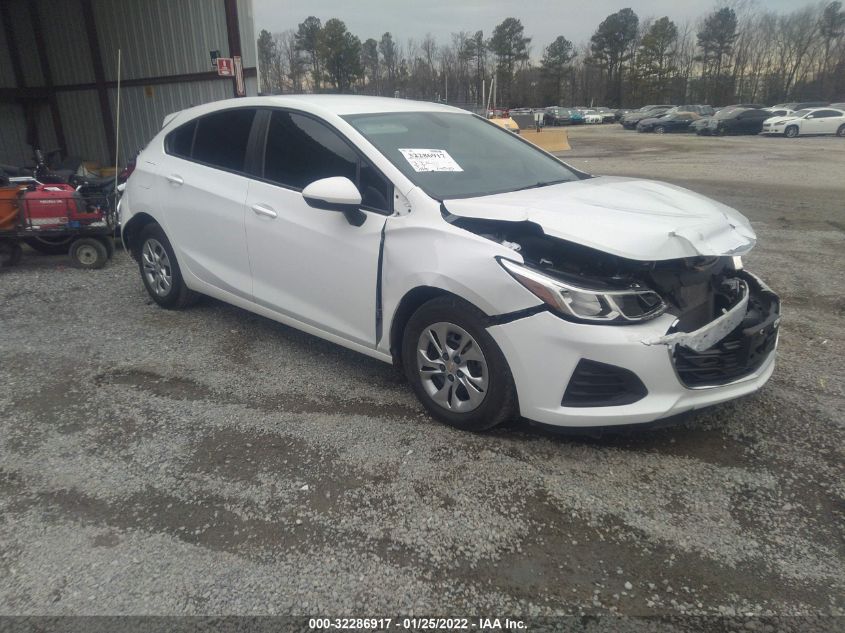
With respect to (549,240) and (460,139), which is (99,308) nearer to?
(460,139)

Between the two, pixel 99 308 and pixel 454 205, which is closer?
pixel 454 205

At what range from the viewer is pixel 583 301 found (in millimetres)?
2875

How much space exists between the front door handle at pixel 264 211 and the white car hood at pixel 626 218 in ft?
4.16

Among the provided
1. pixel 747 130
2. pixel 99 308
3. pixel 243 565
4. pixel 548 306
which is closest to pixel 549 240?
pixel 548 306

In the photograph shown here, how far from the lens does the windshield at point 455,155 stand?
11.8 ft

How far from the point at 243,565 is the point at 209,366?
2127 mm

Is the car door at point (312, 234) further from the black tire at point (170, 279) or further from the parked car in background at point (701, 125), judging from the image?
the parked car in background at point (701, 125)

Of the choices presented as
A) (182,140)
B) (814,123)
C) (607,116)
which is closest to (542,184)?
(182,140)

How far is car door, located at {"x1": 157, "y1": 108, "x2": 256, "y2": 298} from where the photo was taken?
170 inches

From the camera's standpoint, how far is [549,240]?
123 inches

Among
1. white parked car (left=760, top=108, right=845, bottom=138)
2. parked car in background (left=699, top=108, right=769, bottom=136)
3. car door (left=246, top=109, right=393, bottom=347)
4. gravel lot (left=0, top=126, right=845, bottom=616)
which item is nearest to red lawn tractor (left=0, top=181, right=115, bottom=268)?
gravel lot (left=0, top=126, right=845, bottom=616)

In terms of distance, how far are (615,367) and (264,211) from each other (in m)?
2.41

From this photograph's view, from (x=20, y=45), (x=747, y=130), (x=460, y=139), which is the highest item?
(x=20, y=45)

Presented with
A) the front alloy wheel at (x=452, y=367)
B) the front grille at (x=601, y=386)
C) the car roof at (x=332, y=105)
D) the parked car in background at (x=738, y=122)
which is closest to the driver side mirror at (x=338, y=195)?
the car roof at (x=332, y=105)
